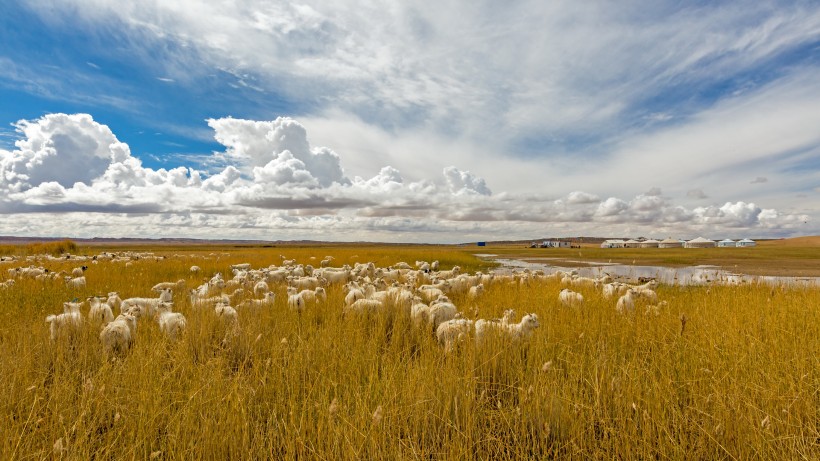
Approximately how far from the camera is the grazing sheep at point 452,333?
5801 millimetres

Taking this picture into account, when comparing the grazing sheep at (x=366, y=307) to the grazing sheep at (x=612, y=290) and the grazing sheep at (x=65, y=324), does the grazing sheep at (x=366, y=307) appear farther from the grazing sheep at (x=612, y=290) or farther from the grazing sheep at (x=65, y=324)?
the grazing sheep at (x=612, y=290)

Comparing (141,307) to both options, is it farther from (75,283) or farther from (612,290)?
(612,290)

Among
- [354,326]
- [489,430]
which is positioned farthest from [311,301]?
[489,430]

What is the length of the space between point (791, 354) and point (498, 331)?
13.6ft

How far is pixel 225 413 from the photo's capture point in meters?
3.72

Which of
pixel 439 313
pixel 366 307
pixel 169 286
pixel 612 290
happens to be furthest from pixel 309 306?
pixel 612 290

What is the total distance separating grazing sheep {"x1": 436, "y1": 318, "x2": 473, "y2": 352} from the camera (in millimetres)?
5801

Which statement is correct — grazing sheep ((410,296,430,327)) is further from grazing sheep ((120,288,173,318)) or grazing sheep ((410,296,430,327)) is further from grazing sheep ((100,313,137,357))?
grazing sheep ((120,288,173,318))

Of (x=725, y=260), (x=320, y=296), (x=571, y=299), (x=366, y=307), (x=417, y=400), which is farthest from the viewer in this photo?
(x=725, y=260)

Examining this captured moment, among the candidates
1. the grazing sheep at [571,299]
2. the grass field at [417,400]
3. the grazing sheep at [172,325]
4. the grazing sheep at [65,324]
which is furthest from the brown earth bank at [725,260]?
the grazing sheep at [65,324]

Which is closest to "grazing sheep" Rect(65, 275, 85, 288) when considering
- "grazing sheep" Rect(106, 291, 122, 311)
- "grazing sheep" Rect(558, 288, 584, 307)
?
"grazing sheep" Rect(106, 291, 122, 311)

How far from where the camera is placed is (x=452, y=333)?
20.1 ft

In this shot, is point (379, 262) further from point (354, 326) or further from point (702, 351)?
point (702, 351)

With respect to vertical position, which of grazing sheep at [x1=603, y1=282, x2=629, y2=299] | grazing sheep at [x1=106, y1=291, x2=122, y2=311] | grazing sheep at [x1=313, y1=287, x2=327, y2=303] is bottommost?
grazing sheep at [x1=106, y1=291, x2=122, y2=311]
